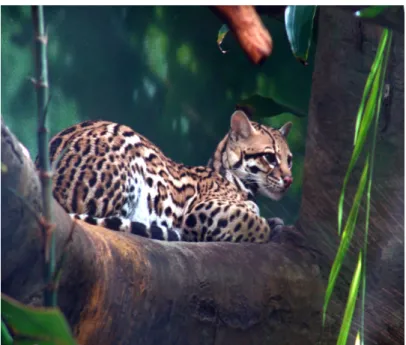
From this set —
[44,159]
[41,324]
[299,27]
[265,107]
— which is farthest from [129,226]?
[41,324]

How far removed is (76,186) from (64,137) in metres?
0.17

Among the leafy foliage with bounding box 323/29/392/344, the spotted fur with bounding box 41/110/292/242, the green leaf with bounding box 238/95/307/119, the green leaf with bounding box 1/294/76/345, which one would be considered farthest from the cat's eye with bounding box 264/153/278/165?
the green leaf with bounding box 1/294/76/345

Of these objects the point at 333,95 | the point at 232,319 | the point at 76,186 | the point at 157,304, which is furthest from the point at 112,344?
the point at 333,95

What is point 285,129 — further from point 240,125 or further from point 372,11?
point 372,11

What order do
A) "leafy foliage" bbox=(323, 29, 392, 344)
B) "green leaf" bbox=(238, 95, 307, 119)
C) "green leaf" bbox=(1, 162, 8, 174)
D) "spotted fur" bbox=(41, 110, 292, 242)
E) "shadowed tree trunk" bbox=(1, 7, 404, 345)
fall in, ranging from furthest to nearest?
1. "green leaf" bbox=(238, 95, 307, 119)
2. "spotted fur" bbox=(41, 110, 292, 242)
3. "shadowed tree trunk" bbox=(1, 7, 404, 345)
4. "leafy foliage" bbox=(323, 29, 392, 344)
5. "green leaf" bbox=(1, 162, 8, 174)

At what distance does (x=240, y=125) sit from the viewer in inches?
86.8

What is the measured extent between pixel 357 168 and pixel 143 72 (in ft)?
1.93

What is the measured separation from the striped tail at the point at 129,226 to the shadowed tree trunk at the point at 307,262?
12cm

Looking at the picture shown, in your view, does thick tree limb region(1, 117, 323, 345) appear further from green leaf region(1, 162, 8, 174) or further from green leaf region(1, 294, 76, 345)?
green leaf region(1, 294, 76, 345)

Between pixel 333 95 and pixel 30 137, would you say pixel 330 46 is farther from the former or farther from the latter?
pixel 30 137

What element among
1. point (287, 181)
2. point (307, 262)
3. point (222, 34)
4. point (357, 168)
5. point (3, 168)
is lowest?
point (307, 262)

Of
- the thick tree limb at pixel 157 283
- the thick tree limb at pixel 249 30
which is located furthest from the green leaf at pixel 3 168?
the thick tree limb at pixel 249 30

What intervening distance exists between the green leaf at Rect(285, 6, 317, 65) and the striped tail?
55 cm

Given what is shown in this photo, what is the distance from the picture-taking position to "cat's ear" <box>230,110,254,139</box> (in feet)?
7.11
